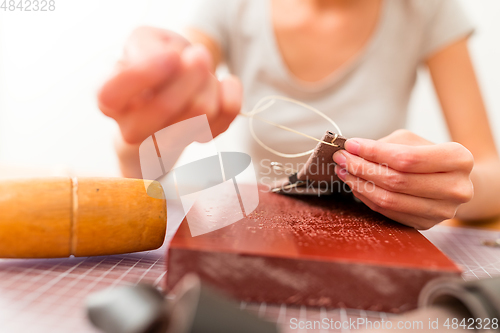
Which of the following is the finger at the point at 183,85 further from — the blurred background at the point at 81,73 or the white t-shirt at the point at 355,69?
the blurred background at the point at 81,73

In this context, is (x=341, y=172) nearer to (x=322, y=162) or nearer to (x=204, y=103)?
(x=322, y=162)

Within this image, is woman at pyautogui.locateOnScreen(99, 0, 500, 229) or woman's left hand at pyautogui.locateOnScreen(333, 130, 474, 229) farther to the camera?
woman at pyautogui.locateOnScreen(99, 0, 500, 229)

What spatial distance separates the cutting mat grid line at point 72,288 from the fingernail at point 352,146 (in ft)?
0.62

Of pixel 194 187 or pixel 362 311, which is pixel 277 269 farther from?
pixel 194 187

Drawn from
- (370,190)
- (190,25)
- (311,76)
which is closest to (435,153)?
(370,190)

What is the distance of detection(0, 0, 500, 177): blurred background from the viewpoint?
1.54m

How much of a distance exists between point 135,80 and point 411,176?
34 cm

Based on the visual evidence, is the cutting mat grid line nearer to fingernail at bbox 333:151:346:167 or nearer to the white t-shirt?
fingernail at bbox 333:151:346:167

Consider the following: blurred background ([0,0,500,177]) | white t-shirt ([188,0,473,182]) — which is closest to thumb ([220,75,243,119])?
white t-shirt ([188,0,473,182])

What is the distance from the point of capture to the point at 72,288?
0.28 meters

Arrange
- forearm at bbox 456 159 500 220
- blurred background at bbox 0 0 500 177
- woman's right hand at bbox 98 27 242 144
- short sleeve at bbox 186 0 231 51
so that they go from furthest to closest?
blurred background at bbox 0 0 500 177
short sleeve at bbox 186 0 231 51
forearm at bbox 456 159 500 220
woman's right hand at bbox 98 27 242 144

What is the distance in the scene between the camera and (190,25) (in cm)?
100

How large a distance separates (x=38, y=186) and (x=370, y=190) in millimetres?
384

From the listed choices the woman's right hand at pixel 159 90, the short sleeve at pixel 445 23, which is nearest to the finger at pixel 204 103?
the woman's right hand at pixel 159 90
